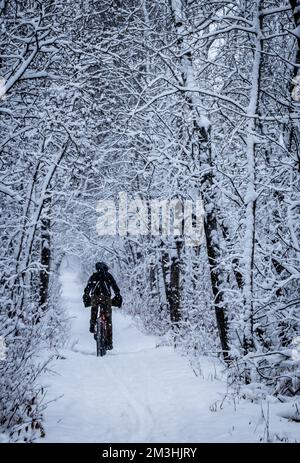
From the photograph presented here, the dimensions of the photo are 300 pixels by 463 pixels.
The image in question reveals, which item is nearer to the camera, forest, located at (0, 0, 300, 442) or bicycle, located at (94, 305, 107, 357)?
forest, located at (0, 0, 300, 442)

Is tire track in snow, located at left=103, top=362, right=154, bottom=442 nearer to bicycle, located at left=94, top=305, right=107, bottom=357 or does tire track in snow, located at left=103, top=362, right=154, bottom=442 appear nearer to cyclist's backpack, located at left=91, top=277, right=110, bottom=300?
bicycle, located at left=94, top=305, right=107, bottom=357

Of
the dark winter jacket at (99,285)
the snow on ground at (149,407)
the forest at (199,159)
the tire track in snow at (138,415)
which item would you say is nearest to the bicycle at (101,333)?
the dark winter jacket at (99,285)

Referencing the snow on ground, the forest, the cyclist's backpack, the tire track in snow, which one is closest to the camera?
the snow on ground

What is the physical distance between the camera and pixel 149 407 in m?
4.44

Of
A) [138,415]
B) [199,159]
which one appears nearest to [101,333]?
[138,415]

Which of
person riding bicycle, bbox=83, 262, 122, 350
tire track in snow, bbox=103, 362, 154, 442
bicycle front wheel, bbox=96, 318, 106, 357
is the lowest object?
tire track in snow, bbox=103, 362, 154, 442

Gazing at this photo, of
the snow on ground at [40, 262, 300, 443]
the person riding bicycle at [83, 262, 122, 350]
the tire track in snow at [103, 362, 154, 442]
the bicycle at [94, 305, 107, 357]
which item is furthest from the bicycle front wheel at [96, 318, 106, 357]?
the tire track in snow at [103, 362, 154, 442]

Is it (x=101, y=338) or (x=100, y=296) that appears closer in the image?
(x=101, y=338)

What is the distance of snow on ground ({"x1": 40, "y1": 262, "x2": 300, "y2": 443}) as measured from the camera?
338 centimetres

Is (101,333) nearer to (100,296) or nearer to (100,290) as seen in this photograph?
(100,296)

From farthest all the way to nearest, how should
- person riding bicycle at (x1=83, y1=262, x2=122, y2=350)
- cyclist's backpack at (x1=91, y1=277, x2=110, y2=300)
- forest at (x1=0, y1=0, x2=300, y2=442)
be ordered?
cyclist's backpack at (x1=91, y1=277, x2=110, y2=300) → person riding bicycle at (x1=83, y1=262, x2=122, y2=350) → forest at (x1=0, y1=0, x2=300, y2=442)
